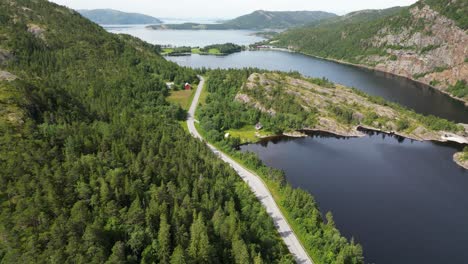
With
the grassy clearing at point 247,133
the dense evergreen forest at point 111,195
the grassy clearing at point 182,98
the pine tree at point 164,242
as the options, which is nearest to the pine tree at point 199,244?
the dense evergreen forest at point 111,195

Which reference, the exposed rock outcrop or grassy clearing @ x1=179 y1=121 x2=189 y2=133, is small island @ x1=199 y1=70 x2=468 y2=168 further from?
grassy clearing @ x1=179 y1=121 x2=189 y2=133

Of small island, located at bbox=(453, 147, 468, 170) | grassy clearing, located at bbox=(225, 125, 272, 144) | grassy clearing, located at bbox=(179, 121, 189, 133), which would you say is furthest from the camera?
grassy clearing, located at bbox=(179, 121, 189, 133)

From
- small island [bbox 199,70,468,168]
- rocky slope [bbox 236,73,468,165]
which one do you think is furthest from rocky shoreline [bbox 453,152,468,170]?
rocky slope [bbox 236,73,468,165]

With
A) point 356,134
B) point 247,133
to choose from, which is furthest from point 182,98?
point 356,134

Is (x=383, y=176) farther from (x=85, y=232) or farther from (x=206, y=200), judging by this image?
(x=85, y=232)

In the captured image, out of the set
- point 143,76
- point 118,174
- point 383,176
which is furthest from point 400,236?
point 143,76
